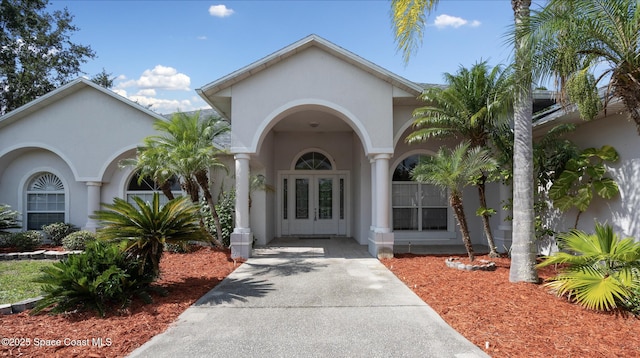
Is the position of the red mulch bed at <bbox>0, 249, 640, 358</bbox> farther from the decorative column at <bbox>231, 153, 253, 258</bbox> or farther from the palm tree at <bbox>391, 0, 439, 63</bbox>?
the palm tree at <bbox>391, 0, 439, 63</bbox>

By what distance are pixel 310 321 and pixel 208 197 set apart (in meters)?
6.02

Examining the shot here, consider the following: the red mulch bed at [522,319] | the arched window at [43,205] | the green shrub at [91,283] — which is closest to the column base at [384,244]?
the red mulch bed at [522,319]

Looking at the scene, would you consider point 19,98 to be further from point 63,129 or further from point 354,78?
point 354,78

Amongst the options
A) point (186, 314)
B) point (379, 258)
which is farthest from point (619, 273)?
point (186, 314)

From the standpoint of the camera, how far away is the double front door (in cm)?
1482

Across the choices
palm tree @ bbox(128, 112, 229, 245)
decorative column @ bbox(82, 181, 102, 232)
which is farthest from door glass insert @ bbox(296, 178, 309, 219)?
decorative column @ bbox(82, 181, 102, 232)

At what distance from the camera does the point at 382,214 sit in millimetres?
10203

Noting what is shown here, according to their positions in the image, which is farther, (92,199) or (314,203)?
(314,203)

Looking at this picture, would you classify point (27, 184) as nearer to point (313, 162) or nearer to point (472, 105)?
point (313, 162)

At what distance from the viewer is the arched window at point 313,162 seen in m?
14.9

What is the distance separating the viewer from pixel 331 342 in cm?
455

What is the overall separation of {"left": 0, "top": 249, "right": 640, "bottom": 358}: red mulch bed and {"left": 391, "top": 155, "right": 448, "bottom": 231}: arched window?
5.29 m

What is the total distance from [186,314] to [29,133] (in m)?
10.8

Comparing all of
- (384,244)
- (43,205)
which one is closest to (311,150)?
(384,244)
